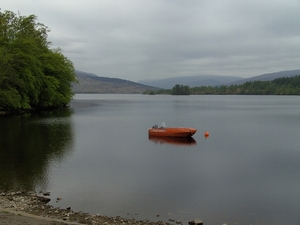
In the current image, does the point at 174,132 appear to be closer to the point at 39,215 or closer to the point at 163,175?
the point at 163,175

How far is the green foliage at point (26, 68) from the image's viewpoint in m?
52.4

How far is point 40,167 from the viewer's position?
2067 cm

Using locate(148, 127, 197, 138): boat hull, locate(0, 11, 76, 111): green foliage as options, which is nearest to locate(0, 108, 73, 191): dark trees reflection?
locate(148, 127, 197, 138): boat hull

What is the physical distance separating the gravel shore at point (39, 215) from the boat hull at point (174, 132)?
2241cm

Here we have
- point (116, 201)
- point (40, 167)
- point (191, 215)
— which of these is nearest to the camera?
point (191, 215)

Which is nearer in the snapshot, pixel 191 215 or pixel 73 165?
pixel 191 215

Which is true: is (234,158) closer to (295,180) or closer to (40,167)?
(295,180)

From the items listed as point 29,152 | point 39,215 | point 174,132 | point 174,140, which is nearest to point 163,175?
point 39,215

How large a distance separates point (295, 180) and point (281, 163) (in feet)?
14.7

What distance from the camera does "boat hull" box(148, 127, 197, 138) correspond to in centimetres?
3553

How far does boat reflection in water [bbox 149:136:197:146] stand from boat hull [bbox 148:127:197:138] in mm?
531

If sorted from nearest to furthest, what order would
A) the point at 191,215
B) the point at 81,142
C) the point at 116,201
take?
the point at 191,215 < the point at 116,201 < the point at 81,142

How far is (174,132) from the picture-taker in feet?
118

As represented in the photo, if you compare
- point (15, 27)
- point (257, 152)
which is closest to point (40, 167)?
point (257, 152)
